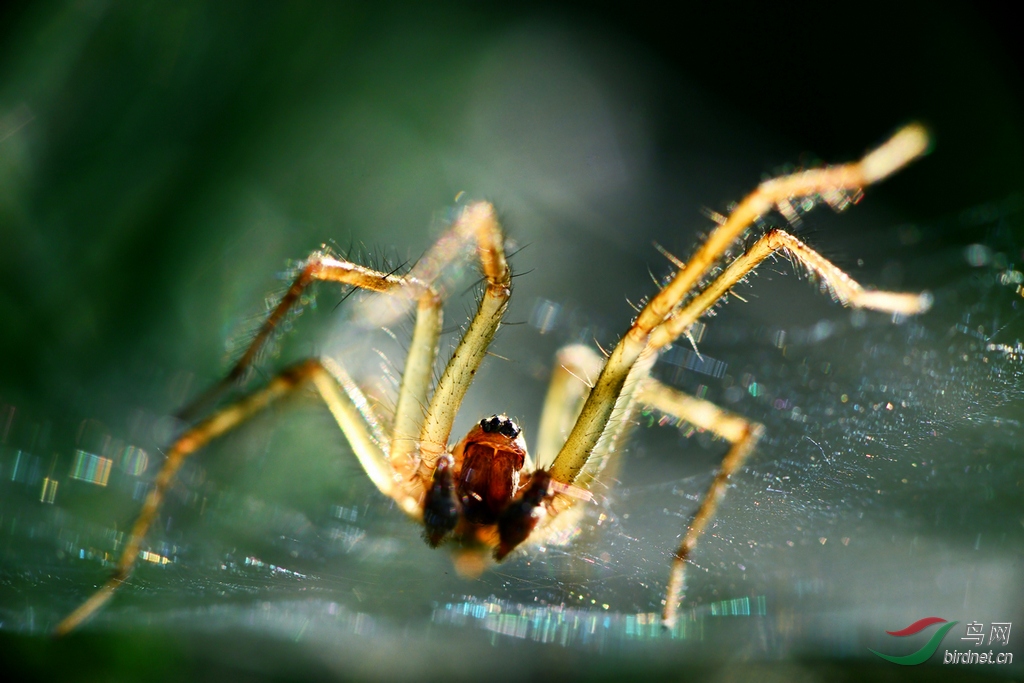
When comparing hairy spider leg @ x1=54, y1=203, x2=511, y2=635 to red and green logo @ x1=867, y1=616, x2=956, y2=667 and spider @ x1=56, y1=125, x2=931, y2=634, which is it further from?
red and green logo @ x1=867, y1=616, x2=956, y2=667

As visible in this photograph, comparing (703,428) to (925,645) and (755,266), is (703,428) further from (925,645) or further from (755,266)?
(925,645)

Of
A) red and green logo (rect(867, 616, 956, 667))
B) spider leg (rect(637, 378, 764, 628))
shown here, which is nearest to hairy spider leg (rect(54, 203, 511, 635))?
spider leg (rect(637, 378, 764, 628))

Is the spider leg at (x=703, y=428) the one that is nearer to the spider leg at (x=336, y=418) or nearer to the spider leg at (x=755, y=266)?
the spider leg at (x=755, y=266)

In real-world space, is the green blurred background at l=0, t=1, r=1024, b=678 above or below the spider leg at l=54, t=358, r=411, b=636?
above

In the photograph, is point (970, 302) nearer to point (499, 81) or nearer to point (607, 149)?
point (607, 149)

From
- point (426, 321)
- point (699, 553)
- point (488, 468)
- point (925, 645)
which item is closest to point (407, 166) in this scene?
point (426, 321)

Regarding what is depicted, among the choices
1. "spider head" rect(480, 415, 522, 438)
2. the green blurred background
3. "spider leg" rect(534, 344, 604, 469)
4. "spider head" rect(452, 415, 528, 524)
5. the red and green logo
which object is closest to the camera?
the red and green logo
